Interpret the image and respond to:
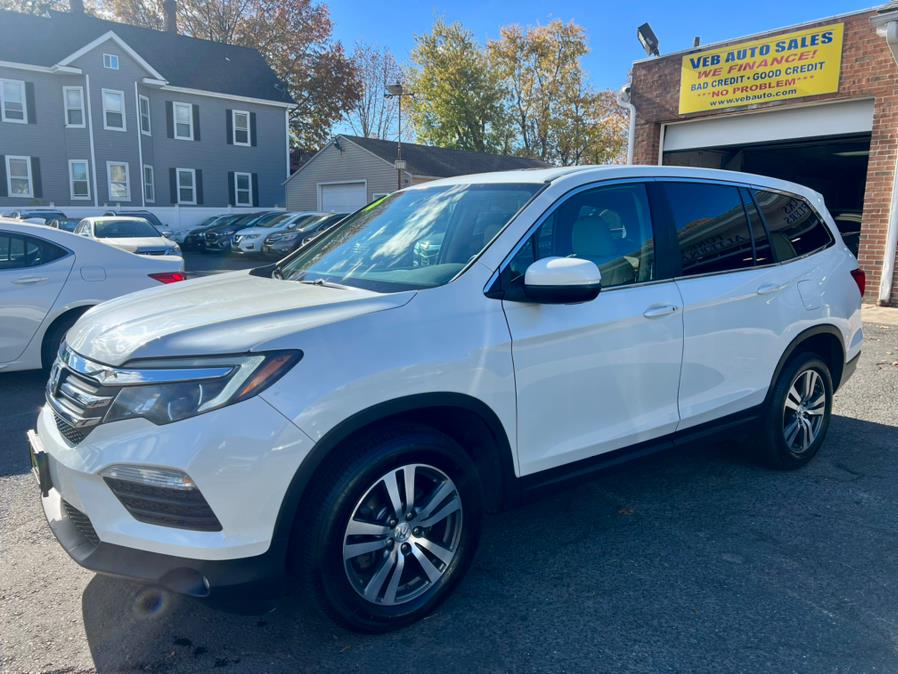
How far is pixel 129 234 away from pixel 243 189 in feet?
61.7

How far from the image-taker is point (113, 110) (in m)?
29.9

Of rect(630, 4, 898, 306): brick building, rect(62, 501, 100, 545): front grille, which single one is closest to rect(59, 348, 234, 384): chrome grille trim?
rect(62, 501, 100, 545): front grille

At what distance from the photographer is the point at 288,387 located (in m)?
2.43

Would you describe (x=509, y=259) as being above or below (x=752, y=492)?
above

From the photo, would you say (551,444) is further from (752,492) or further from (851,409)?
(851,409)

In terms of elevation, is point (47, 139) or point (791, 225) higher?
point (47, 139)

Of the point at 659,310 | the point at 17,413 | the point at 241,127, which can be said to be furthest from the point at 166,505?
the point at 241,127

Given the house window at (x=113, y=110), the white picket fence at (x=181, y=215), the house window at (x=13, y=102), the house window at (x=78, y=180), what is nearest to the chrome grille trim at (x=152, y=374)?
the white picket fence at (x=181, y=215)

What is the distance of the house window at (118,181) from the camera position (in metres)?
30.1

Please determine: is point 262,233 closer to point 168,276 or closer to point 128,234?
point 128,234

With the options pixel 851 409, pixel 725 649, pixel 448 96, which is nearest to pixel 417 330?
pixel 725 649

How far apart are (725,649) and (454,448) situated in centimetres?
128

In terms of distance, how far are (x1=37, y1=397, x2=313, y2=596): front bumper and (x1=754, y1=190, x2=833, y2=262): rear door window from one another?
3.24 meters

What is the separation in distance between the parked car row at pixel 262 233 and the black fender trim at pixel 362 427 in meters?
18.6
